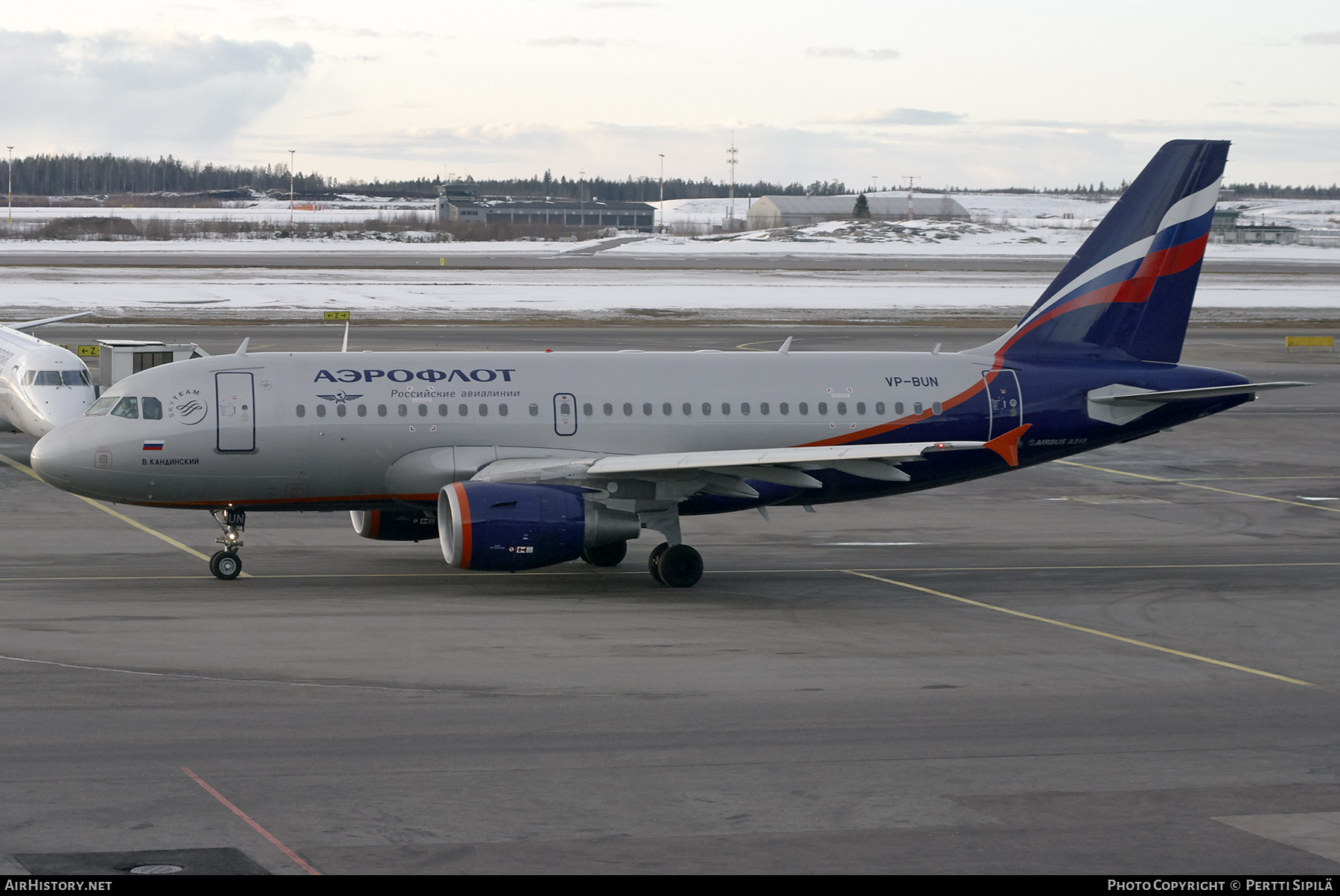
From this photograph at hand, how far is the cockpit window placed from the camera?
26.9 meters

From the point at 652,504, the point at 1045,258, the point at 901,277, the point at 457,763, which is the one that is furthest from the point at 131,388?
the point at 1045,258

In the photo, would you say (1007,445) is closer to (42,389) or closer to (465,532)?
(465,532)

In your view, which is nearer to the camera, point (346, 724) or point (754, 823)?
point (754, 823)

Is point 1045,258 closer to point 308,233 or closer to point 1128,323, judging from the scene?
point 308,233

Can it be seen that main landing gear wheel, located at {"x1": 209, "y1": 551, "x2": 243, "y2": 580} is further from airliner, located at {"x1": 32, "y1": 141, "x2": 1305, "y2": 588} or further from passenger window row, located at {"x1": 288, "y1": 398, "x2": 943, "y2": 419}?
passenger window row, located at {"x1": 288, "y1": 398, "x2": 943, "y2": 419}

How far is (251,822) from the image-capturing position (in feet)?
47.0

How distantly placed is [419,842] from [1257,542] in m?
23.8

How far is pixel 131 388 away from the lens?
27.3m

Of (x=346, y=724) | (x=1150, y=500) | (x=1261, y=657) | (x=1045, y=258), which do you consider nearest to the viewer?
(x=346, y=724)

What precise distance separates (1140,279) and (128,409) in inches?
800

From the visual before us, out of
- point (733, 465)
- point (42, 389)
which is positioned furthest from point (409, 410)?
point (42, 389)

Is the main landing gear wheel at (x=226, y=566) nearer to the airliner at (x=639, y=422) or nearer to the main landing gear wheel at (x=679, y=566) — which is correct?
the airliner at (x=639, y=422)

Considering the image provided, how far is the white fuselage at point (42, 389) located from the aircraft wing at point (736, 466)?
677 inches

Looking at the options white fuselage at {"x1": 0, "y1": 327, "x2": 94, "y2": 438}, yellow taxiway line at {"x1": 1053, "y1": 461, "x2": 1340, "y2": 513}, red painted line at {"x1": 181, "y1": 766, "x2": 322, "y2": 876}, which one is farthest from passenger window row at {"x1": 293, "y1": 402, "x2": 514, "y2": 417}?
yellow taxiway line at {"x1": 1053, "y1": 461, "x2": 1340, "y2": 513}
